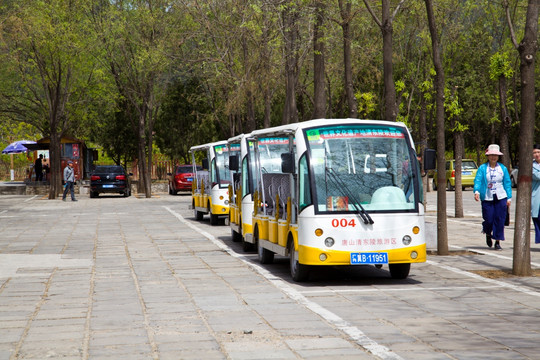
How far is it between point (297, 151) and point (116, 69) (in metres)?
38.3

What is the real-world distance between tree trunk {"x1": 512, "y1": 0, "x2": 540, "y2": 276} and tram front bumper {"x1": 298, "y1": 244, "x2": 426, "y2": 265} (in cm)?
150

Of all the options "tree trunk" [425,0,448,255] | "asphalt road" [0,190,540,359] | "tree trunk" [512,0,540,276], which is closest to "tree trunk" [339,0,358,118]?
"tree trunk" [425,0,448,255]

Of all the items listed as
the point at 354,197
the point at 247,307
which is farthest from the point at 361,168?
the point at 247,307

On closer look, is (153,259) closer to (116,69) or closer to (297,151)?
(297,151)

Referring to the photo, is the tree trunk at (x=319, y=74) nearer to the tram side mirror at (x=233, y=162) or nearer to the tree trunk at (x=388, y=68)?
the tram side mirror at (x=233, y=162)

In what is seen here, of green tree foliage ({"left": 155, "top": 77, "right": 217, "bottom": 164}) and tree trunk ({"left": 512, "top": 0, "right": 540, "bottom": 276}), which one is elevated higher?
green tree foliage ({"left": 155, "top": 77, "right": 217, "bottom": 164})

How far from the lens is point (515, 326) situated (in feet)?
29.1

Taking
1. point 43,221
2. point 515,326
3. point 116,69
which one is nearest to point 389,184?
point 515,326

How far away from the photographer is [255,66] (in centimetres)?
3378

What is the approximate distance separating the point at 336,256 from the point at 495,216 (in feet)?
18.2

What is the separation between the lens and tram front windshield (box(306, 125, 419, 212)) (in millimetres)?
12406

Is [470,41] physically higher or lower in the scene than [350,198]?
higher

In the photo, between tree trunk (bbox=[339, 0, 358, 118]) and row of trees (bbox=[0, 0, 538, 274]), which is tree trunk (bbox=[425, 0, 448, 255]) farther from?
tree trunk (bbox=[339, 0, 358, 118])

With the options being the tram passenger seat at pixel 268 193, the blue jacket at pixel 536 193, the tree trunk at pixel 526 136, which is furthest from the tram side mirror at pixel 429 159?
the blue jacket at pixel 536 193
